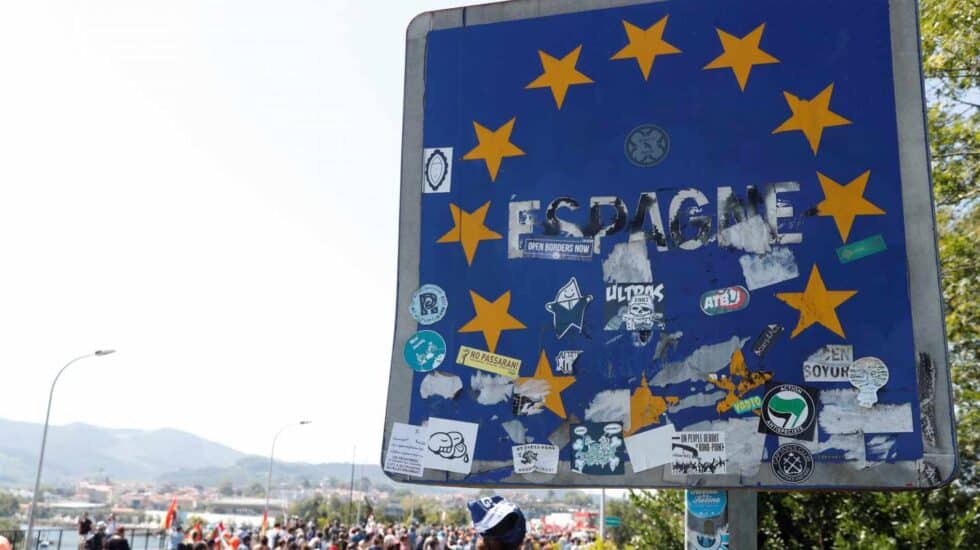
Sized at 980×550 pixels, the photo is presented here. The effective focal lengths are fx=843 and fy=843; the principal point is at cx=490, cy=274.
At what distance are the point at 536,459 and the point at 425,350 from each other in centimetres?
90

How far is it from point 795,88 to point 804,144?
0.33 m

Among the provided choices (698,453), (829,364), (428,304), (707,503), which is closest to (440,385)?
(428,304)

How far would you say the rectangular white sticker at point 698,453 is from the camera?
167 inches

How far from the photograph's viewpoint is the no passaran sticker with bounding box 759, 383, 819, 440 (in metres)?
4.15

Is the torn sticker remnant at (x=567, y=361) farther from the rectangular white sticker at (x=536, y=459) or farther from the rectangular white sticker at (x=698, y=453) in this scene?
the rectangular white sticker at (x=698, y=453)

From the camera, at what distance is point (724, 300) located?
14.5 ft

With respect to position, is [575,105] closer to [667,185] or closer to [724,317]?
[667,185]

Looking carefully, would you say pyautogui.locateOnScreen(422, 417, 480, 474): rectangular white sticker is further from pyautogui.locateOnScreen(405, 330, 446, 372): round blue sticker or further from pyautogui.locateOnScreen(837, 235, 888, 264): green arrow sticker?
pyautogui.locateOnScreen(837, 235, 888, 264): green arrow sticker

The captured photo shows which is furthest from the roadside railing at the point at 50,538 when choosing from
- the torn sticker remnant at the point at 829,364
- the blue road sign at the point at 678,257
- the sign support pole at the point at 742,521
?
the torn sticker remnant at the point at 829,364

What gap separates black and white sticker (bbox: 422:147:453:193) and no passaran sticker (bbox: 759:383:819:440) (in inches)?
A: 85.2

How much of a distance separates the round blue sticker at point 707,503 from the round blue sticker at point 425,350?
1562mm

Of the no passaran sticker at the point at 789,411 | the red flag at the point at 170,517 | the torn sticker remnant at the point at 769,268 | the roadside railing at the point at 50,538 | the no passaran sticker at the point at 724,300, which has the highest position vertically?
the torn sticker remnant at the point at 769,268

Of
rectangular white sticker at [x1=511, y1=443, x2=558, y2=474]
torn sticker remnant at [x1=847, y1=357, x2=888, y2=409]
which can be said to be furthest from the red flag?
torn sticker remnant at [x1=847, y1=357, x2=888, y2=409]

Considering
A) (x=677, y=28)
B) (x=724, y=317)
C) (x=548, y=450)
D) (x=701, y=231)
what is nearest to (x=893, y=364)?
(x=724, y=317)
